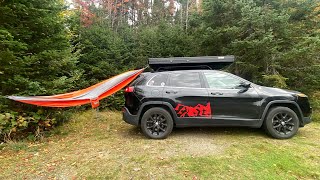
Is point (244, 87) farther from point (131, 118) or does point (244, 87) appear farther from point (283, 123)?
point (131, 118)

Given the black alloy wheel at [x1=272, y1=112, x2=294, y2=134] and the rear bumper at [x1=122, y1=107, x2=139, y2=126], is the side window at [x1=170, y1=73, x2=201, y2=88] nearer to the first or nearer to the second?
the rear bumper at [x1=122, y1=107, x2=139, y2=126]

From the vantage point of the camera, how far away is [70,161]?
152 inches

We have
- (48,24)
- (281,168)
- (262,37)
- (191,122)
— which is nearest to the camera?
(281,168)

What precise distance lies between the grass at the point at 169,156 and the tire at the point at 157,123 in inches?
6.7

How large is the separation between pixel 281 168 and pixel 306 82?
5.11 meters

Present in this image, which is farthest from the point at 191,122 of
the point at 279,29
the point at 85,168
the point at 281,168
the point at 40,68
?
the point at 279,29

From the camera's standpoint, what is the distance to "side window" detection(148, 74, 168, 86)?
4977 mm

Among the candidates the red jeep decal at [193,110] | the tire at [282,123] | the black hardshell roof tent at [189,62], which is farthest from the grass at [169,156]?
the black hardshell roof tent at [189,62]

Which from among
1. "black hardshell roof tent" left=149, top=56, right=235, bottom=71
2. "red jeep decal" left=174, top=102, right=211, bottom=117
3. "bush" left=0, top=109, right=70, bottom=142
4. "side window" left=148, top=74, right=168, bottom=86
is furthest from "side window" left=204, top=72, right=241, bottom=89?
"bush" left=0, top=109, right=70, bottom=142

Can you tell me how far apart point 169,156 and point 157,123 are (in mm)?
1050

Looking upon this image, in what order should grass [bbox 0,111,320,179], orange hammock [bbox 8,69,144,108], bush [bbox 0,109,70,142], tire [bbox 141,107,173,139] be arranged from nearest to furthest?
grass [bbox 0,111,320,179] < orange hammock [bbox 8,69,144,108] < bush [bbox 0,109,70,142] < tire [bbox 141,107,173,139]

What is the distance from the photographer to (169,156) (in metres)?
3.96

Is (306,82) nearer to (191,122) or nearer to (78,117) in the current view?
(191,122)

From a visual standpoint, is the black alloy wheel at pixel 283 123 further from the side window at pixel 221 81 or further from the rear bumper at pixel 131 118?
the rear bumper at pixel 131 118
